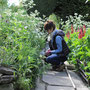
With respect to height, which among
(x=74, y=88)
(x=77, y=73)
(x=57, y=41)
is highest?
(x=57, y=41)

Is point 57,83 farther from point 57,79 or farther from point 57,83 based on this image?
point 57,79

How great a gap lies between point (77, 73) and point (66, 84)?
42.4 inches

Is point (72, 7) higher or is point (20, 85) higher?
point (72, 7)

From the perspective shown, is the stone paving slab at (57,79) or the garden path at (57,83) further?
the stone paving slab at (57,79)

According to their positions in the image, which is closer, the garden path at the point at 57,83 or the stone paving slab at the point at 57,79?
the garden path at the point at 57,83

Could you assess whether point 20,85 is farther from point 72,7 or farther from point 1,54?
point 72,7

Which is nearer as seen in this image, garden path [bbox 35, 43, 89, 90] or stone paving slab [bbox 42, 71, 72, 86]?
garden path [bbox 35, 43, 89, 90]

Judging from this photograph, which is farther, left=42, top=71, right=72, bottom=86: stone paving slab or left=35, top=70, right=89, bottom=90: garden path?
left=42, top=71, right=72, bottom=86: stone paving slab

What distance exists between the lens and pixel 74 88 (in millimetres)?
3355

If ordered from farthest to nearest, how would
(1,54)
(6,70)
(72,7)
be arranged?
(72,7) → (1,54) → (6,70)

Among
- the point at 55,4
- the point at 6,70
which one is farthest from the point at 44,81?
the point at 55,4

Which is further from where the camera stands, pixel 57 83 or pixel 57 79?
pixel 57 79

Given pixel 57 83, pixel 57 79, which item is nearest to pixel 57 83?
pixel 57 83

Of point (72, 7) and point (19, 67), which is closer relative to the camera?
point (19, 67)
